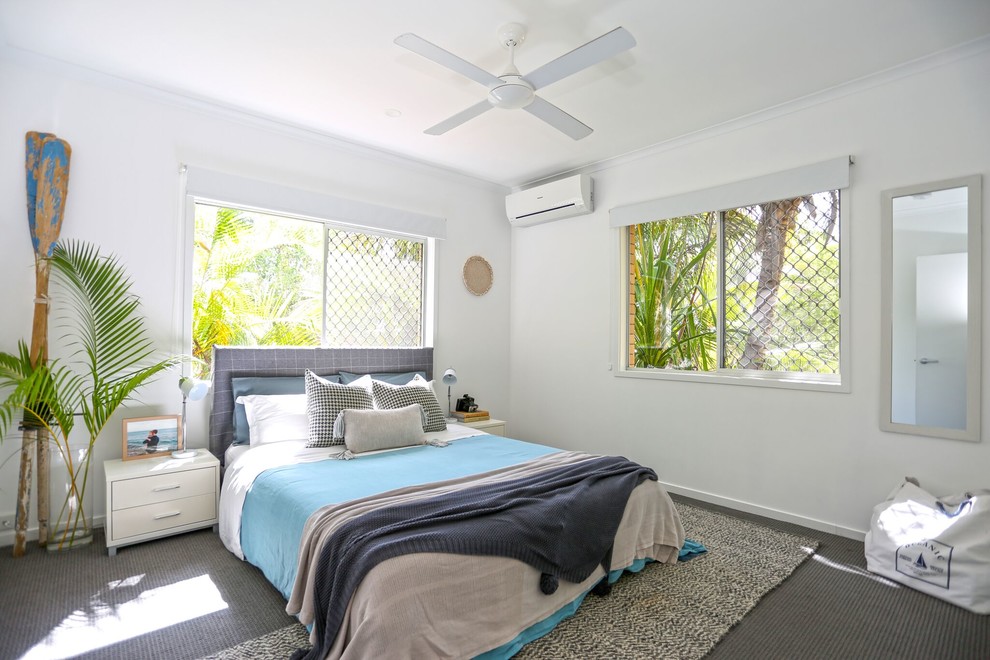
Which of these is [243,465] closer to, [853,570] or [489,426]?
[489,426]

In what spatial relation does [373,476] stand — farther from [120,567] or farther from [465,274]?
[465,274]

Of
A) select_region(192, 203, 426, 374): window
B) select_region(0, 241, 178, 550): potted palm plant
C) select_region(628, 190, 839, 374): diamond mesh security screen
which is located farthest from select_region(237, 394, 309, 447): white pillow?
select_region(628, 190, 839, 374): diamond mesh security screen

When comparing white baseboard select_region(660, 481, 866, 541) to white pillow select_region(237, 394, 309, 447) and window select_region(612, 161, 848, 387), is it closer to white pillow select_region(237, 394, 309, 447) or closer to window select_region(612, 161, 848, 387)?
window select_region(612, 161, 848, 387)

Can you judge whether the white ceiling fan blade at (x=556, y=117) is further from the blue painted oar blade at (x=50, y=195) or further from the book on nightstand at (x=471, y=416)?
the blue painted oar blade at (x=50, y=195)

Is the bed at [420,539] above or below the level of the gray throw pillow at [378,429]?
below

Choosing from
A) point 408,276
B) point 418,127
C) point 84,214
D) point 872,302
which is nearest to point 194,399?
point 84,214

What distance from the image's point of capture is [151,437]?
297cm

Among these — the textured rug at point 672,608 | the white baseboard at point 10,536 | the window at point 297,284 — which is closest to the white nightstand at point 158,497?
the white baseboard at point 10,536

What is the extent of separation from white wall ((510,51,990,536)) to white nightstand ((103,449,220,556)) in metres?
2.79

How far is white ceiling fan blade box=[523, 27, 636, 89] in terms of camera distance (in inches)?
77.3

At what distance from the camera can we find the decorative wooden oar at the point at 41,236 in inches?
104

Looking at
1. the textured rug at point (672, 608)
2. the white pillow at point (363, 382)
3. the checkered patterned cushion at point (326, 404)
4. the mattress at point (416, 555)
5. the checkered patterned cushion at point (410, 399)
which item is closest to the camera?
the mattress at point (416, 555)

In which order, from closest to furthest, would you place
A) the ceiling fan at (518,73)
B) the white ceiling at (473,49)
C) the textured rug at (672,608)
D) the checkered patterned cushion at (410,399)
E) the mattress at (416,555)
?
the mattress at (416,555) → the textured rug at (672,608) → the ceiling fan at (518,73) → the white ceiling at (473,49) → the checkered patterned cushion at (410,399)

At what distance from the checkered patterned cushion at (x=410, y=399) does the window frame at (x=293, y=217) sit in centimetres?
87
